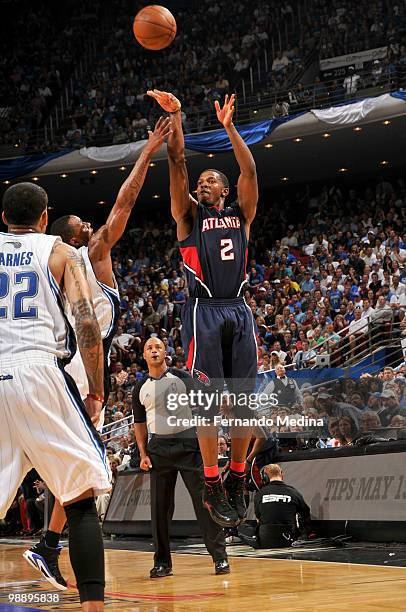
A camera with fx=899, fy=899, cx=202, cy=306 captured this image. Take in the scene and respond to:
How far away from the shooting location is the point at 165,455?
29.3 ft

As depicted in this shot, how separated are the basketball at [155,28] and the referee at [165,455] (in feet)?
9.76

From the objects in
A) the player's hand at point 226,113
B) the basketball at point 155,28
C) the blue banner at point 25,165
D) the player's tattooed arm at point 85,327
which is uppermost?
the blue banner at point 25,165

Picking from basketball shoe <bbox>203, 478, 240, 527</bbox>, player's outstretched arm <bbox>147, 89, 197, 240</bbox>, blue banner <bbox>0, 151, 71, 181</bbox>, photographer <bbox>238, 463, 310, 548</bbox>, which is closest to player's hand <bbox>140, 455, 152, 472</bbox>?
photographer <bbox>238, 463, 310, 548</bbox>

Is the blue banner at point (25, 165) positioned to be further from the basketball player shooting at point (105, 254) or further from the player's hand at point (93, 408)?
the player's hand at point (93, 408)

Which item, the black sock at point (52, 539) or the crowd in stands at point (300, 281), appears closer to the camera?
the black sock at point (52, 539)

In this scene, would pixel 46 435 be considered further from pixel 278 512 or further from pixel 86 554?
pixel 278 512

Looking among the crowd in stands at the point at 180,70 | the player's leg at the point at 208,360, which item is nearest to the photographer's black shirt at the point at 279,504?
the player's leg at the point at 208,360

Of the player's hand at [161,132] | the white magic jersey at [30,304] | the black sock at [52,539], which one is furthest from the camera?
the player's hand at [161,132]

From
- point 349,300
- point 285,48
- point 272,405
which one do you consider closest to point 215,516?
point 272,405

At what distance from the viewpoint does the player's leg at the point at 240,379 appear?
6.49 metres

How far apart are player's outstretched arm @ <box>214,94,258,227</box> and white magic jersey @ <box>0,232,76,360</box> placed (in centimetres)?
258

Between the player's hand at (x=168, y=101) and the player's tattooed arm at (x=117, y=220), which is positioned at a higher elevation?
the player's hand at (x=168, y=101)

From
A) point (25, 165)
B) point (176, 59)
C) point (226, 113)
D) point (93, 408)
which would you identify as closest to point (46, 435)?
point (93, 408)

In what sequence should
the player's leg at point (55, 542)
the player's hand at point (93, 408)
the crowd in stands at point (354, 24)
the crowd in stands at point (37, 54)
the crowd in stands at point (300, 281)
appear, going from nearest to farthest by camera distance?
the player's hand at point (93, 408)
the player's leg at point (55, 542)
the crowd in stands at point (300, 281)
the crowd in stands at point (354, 24)
the crowd in stands at point (37, 54)
